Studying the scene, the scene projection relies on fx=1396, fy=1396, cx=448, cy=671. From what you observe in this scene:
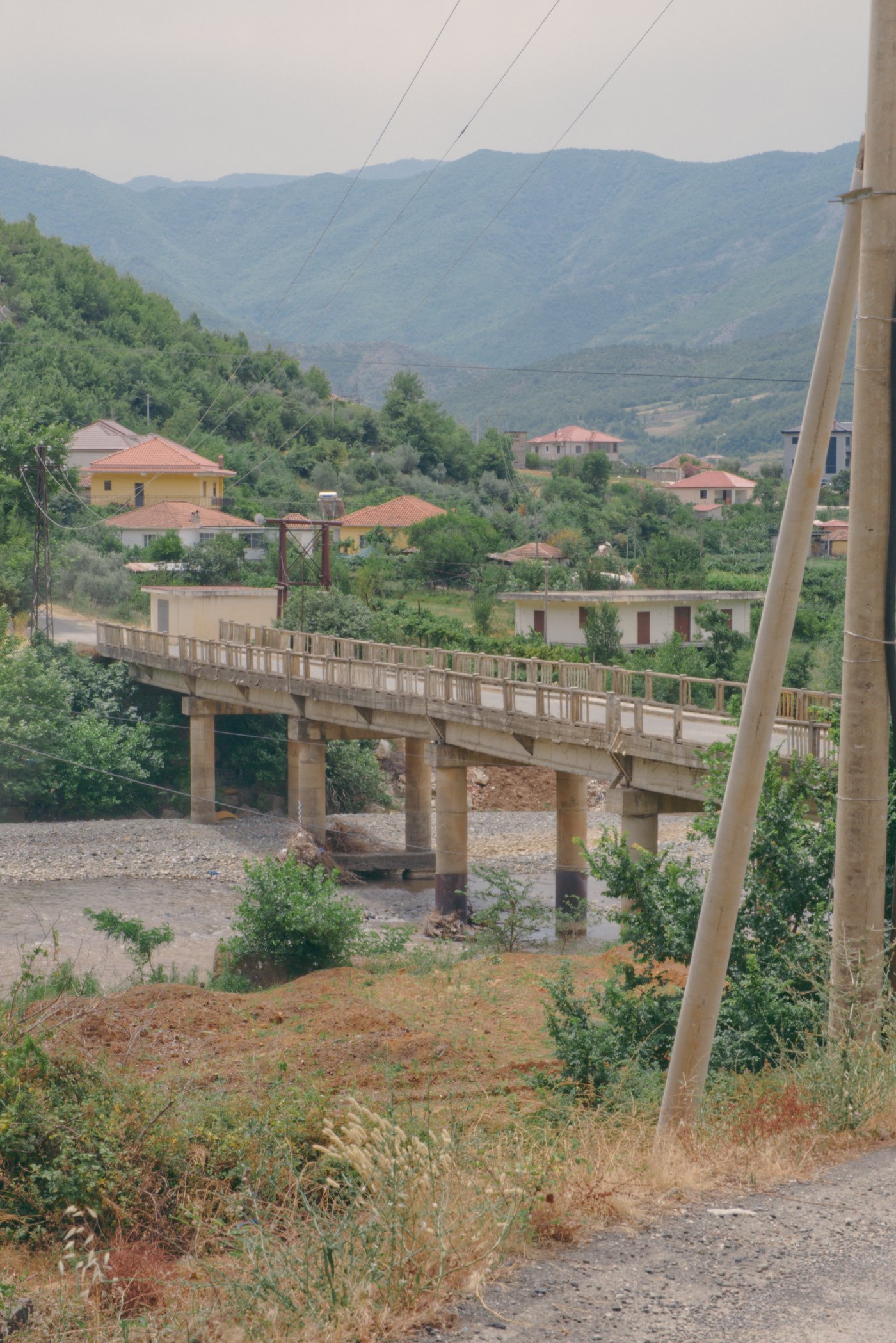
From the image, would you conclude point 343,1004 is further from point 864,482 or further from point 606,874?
point 864,482

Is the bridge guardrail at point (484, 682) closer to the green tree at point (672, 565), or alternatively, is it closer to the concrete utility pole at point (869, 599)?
the concrete utility pole at point (869, 599)

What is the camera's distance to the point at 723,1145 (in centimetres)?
862

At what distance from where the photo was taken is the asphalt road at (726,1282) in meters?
6.29

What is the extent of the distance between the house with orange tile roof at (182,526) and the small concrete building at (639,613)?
2145 cm

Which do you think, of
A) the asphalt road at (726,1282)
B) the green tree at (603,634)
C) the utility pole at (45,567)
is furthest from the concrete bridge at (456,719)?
the asphalt road at (726,1282)

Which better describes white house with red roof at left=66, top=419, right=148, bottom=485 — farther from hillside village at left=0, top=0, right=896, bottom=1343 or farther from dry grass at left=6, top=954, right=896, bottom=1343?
dry grass at left=6, top=954, right=896, bottom=1343

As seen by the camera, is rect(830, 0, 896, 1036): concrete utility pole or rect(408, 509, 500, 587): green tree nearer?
rect(830, 0, 896, 1036): concrete utility pole

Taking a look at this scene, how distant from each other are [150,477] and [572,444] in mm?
96085

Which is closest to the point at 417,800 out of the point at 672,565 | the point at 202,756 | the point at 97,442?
the point at 202,756

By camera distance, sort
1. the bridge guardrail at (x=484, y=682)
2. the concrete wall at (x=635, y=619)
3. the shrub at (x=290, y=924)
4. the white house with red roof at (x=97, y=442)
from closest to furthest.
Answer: the shrub at (x=290, y=924) → the bridge guardrail at (x=484, y=682) → the concrete wall at (x=635, y=619) → the white house with red roof at (x=97, y=442)

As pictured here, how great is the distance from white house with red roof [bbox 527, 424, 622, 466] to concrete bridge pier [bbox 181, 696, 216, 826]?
130 m

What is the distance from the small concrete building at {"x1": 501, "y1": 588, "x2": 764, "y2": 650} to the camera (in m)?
57.9

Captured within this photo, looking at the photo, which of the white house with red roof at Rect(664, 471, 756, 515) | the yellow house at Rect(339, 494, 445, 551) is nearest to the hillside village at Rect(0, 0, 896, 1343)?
the yellow house at Rect(339, 494, 445, 551)

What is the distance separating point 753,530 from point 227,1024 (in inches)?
3085
